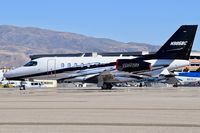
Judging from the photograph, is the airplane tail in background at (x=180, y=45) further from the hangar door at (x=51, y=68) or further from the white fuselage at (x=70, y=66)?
the hangar door at (x=51, y=68)

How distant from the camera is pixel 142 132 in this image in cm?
1285

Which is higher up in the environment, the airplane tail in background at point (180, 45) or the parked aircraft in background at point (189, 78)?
the airplane tail in background at point (180, 45)

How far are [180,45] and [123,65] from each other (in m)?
5.96

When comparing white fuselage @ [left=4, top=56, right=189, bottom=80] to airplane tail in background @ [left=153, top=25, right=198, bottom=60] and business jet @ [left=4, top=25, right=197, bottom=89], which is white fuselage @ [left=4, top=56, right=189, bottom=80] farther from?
airplane tail in background @ [left=153, top=25, right=198, bottom=60]

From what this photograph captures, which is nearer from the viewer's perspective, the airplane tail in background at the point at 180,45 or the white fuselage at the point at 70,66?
the white fuselage at the point at 70,66

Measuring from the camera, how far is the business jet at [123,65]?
45500 millimetres

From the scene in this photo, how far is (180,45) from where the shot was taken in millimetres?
46438

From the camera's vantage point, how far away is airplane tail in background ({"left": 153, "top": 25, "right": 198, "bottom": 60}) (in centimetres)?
4628

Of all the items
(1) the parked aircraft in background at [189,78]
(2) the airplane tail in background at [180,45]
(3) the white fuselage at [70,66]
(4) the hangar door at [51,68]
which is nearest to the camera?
(3) the white fuselage at [70,66]

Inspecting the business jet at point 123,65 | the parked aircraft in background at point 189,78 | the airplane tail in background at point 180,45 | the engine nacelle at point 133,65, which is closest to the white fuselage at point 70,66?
the business jet at point 123,65

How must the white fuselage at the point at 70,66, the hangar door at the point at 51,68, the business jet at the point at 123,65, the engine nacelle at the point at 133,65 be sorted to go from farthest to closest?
the hangar door at the point at 51,68, the white fuselage at the point at 70,66, the business jet at the point at 123,65, the engine nacelle at the point at 133,65

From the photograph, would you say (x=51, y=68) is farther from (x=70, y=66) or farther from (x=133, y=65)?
(x=133, y=65)

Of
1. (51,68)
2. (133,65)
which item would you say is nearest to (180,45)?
(133,65)

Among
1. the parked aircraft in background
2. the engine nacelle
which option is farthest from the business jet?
the parked aircraft in background
